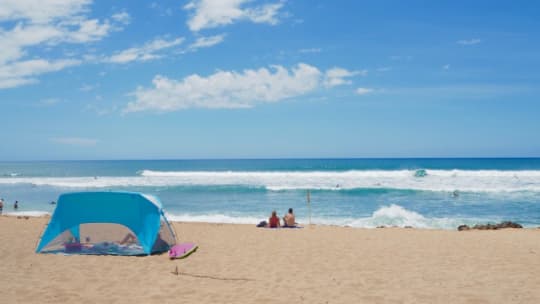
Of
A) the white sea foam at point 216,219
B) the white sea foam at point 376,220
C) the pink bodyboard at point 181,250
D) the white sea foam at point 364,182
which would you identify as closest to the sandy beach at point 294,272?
the pink bodyboard at point 181,250

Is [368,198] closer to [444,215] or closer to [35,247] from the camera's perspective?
[444,215]

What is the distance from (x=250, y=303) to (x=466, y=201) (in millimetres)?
20857

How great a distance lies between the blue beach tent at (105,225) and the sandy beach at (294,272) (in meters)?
0.46

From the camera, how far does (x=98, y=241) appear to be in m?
9.51

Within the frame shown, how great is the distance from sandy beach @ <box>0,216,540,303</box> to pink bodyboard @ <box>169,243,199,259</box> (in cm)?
16

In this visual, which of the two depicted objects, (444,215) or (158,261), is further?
(444,215)

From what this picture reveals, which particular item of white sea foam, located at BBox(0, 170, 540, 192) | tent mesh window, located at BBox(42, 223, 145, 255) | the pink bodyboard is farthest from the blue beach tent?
white sea foam, located at BBox(0, 170, 540, 192)

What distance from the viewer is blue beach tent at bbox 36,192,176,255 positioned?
9266 millimetres

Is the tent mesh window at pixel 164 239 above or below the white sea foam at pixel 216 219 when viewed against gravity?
above

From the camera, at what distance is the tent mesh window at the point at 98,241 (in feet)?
30.3

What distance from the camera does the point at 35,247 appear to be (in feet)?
32.0

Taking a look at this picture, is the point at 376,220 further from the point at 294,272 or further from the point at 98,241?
the point at 98,241

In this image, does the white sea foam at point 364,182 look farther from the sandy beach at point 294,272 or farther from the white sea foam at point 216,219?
the sandy beach at point 294,272

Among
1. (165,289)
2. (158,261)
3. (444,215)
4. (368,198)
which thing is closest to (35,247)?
(158,261)
